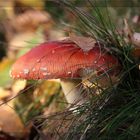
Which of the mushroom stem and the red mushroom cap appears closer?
the red mushroom cap

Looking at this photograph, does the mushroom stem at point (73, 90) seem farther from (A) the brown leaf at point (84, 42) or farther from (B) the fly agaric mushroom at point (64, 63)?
(A) the brown leaf at point (84, 42)

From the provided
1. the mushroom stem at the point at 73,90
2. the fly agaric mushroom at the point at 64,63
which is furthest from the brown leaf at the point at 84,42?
the mushroom stem at the point at 73,90

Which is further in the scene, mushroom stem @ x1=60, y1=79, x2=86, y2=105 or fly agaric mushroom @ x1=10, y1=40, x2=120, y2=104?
mushroom stem @ x1=60, y1=79, x2=86, y2=105

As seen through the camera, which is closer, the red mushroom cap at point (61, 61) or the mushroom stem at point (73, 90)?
the red mushroom cap at point (61, 61)

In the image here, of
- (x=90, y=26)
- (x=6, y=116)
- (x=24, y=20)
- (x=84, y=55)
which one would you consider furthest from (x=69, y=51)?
(x=24, y=20)

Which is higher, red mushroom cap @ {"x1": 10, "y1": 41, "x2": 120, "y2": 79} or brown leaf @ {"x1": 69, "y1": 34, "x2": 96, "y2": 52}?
brown leaf @ {"x1": 69, "y1": 34, "x2": 96, "y2": 52}

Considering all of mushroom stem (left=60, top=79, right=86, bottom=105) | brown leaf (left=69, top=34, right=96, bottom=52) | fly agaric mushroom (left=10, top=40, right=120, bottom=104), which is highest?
brown leaf (left=69, top=34, right=96, bottom=52)

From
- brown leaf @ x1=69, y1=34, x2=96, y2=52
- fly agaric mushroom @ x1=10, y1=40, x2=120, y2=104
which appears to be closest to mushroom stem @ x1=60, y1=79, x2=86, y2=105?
fly agaric mushroom @ x1=10, y1=40, x2=120, y2=104

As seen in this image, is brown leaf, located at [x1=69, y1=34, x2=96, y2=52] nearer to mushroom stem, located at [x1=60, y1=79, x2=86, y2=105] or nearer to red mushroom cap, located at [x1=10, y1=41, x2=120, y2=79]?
red mushroom cap, located at [x1=10, y1=41, x2=120, y2=79]

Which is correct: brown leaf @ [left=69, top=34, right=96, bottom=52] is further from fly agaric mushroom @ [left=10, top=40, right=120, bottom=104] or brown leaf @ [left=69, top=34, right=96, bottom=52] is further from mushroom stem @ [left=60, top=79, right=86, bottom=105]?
mushroom stem @ [left=60, top=79, right=86, bottom=105]
